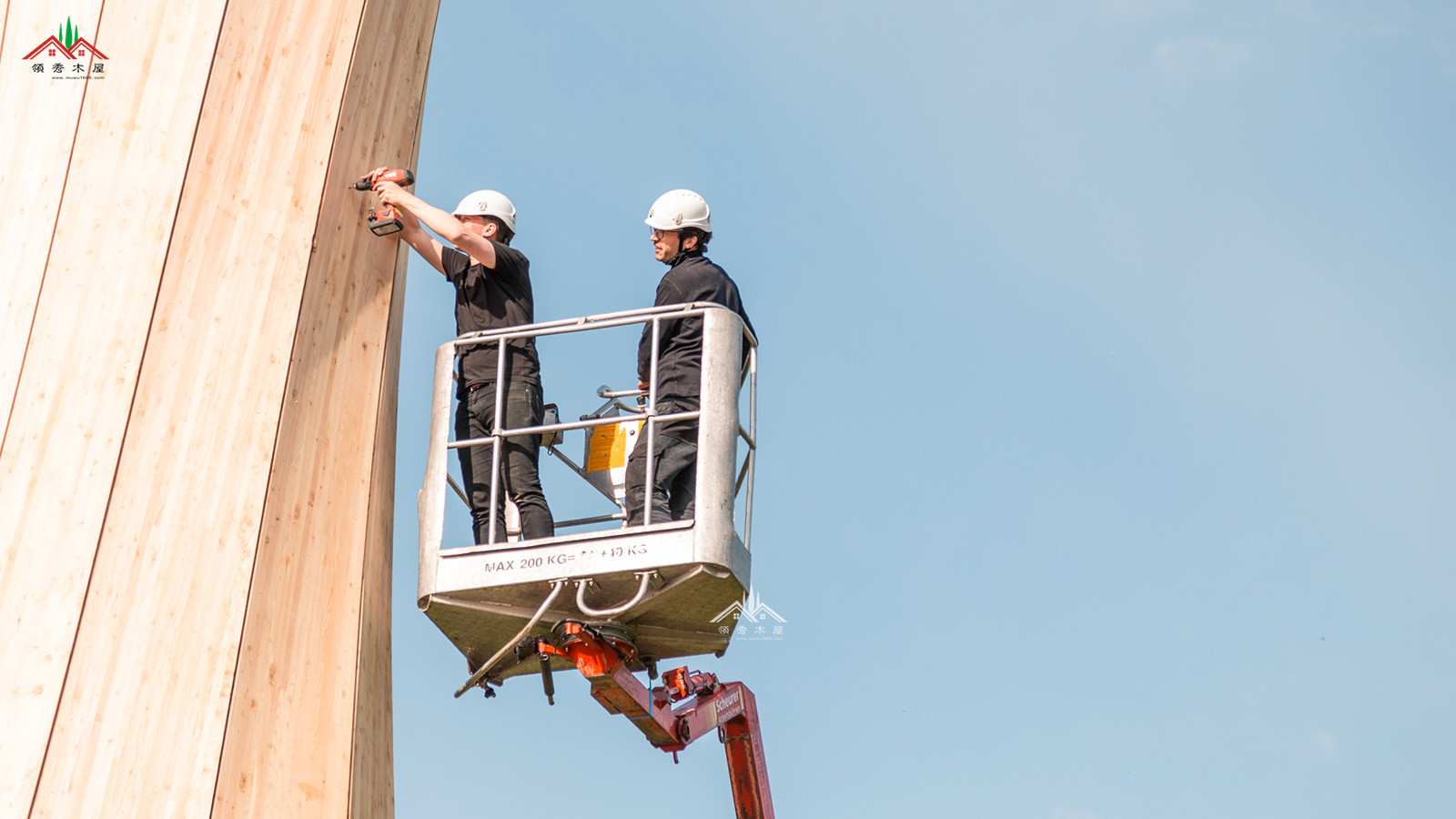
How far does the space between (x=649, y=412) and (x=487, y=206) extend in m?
2.22

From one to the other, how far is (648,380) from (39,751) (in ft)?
13.3

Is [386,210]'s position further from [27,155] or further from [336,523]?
[27,155]

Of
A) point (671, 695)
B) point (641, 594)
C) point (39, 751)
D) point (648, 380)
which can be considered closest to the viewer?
point (39, 751)

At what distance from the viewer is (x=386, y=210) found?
1174 centimetres

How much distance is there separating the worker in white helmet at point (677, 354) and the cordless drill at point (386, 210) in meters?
1.64

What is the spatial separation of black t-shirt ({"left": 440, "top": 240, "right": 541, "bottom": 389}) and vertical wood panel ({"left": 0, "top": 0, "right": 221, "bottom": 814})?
1916 millimetres

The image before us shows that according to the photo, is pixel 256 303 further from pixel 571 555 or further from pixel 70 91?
pixel 571 555

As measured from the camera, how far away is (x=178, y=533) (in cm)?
1038

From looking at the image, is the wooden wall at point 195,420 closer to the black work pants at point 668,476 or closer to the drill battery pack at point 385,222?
the drill battery pack at point 385,222

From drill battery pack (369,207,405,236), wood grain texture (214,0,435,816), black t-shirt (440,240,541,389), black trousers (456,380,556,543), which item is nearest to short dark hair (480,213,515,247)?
black t-shirt (440,240,541,389)

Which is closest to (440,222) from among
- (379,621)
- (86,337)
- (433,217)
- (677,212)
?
(433,217)

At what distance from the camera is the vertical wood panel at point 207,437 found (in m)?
9.87

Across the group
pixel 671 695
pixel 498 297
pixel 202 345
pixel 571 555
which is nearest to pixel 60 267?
pixel 202 345

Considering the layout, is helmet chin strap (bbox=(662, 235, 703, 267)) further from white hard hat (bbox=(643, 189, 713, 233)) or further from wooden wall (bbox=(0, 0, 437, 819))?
wooden wall (bbox=(0, 0, 437, 819))
